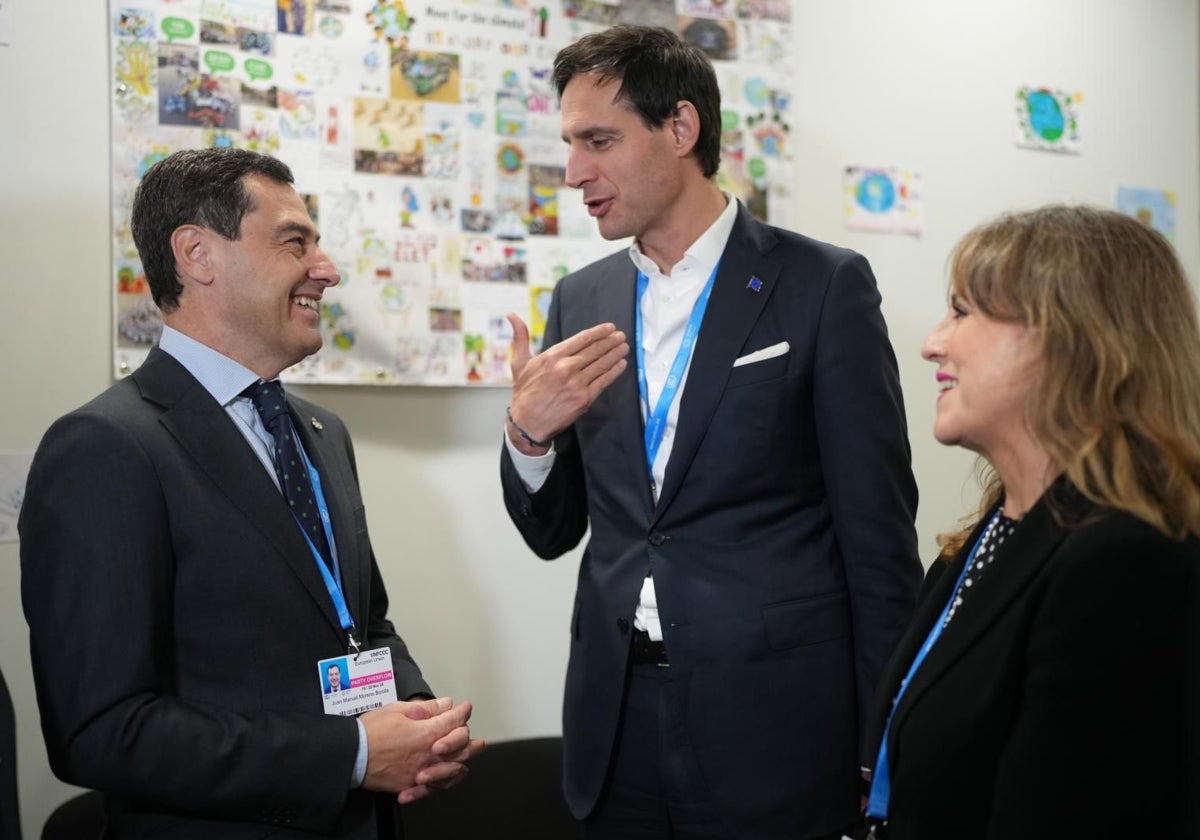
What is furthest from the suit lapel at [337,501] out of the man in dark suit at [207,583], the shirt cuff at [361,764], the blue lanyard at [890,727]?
the blue lanyard at [890,727]

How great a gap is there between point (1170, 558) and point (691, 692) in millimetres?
895

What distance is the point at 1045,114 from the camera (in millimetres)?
3721

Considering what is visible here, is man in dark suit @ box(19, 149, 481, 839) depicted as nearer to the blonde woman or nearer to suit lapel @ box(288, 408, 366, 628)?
suit lapel @ box(288, 408, 366, 628)

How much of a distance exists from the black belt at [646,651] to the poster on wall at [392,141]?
1084 millimetres

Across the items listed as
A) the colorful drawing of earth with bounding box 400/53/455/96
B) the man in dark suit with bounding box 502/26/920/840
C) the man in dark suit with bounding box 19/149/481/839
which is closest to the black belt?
the man in dark suit with bounding box 502/26/920/840

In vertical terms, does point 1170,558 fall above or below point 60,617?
above

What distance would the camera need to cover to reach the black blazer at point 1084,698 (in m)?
1.22

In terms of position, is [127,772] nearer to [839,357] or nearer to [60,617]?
[60,617]

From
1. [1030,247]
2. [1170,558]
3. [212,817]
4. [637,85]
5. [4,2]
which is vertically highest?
[4,2]

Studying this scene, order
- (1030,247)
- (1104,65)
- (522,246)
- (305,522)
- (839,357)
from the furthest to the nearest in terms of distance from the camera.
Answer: (1104,65)
(522,246)
(839,357)
(305,522)
(1030,247)

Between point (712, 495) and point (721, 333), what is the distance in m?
0.29

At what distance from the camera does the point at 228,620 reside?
69.0 inches

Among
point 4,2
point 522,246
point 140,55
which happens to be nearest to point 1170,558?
point 522,246

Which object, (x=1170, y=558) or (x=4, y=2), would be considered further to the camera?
(x=4, y=2)
